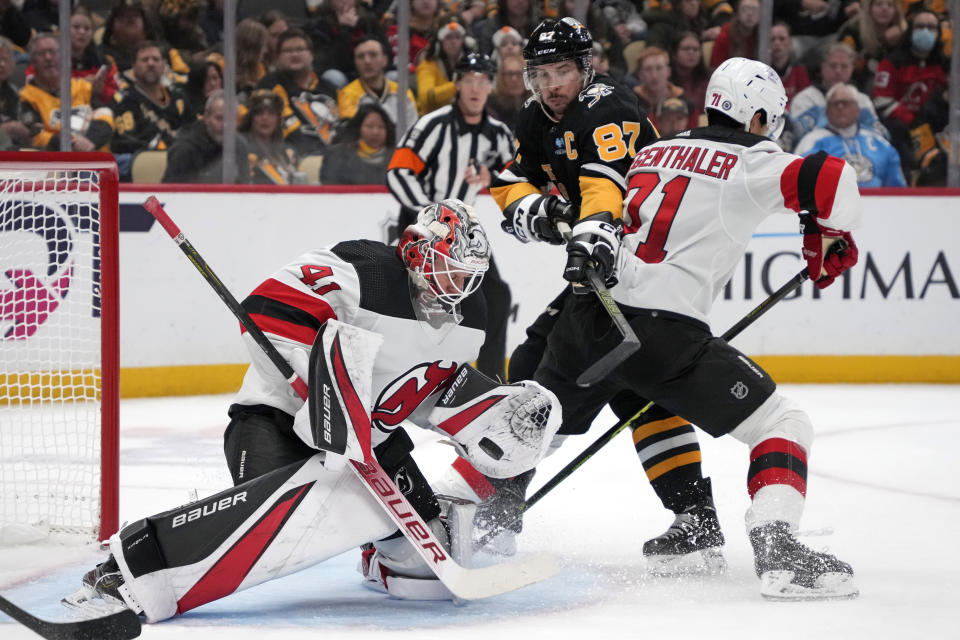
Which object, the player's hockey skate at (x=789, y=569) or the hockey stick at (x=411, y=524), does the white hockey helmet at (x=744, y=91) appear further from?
the hockey stick at (x=411, y=524)

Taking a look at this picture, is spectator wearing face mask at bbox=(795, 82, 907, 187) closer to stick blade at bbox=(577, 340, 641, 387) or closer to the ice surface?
the ice surface

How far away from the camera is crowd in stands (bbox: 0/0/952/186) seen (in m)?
5.07

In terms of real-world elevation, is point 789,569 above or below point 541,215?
below

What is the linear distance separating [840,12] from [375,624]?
15.3 feet

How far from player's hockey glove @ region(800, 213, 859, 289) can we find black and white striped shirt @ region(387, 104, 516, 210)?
7.19 ft

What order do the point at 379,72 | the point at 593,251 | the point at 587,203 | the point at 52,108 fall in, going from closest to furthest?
the point at 593,251
the point at 587,203
the point at 52,108
the point at 379,72

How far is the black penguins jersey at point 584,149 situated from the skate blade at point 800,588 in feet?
2.70

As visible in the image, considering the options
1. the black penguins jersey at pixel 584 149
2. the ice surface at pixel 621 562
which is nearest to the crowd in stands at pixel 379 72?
the ice surface at pixel 621 562

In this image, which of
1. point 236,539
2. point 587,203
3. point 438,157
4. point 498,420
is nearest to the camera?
point 236,539

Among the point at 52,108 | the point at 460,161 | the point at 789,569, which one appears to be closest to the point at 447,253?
the point at 789,569

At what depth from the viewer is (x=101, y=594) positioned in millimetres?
2109

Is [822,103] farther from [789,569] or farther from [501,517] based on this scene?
[789,569]

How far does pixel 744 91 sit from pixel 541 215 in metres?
0.54

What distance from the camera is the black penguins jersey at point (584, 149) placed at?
9.01 ft
